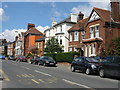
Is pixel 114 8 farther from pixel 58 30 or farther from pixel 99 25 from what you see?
pixel 58 30

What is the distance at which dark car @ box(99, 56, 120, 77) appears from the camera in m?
12.5

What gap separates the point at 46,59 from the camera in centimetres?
2797

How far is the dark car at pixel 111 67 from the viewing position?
41.1 ft

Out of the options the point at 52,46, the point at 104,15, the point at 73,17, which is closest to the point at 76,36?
the point at 52,46

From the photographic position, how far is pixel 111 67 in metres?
13.1

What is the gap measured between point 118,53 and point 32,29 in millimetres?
50078

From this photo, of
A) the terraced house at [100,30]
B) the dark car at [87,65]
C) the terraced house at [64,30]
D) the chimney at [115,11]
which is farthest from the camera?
the terraced house at [64,30]

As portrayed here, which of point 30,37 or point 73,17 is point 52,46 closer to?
point 73,17

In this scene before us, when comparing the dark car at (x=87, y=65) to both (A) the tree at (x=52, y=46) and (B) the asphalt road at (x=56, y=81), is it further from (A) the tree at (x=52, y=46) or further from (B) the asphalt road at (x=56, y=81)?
(A) the tree at (x=52, y=46)

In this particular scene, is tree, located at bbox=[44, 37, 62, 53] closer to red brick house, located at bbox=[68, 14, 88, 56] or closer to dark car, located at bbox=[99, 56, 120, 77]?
red brick house, located at bbox=[68, 14, 88, 56]

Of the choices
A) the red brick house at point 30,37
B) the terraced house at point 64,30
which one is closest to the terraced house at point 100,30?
the terraced house at point 64,30

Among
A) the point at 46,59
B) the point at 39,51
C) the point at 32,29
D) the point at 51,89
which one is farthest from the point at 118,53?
the point at 32,29

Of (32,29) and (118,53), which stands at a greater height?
(32,29)

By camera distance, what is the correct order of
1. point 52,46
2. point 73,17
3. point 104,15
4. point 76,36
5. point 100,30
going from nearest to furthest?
point 100,30 < point 104,15 < point 76,36 < point 52,46 < point 73,17
